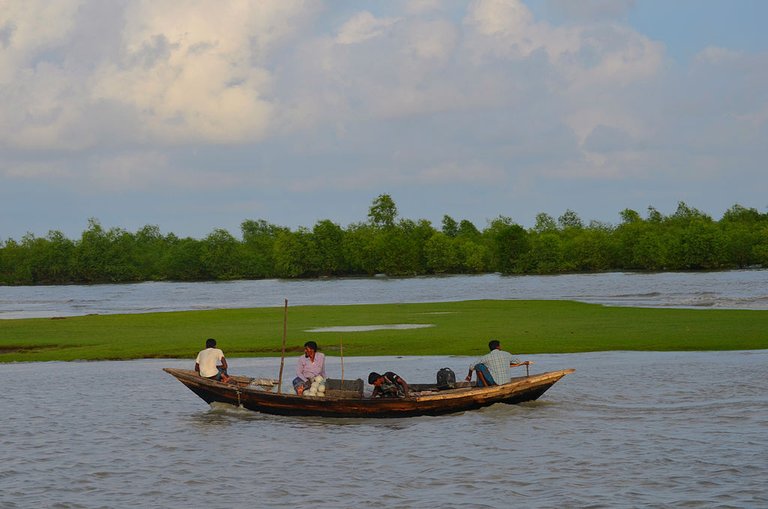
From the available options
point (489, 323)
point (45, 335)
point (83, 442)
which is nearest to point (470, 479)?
point (83, 442)

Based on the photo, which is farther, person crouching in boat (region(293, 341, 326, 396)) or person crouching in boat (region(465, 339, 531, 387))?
person crouching in boat (region(293, 341, 326, 396))

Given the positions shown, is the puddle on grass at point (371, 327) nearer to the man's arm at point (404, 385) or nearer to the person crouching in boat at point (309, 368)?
the person crouching in boat at point (309, 368)

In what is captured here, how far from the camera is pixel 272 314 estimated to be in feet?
208

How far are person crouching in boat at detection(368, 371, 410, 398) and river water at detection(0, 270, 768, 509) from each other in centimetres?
68

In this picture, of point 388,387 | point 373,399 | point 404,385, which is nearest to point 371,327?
point 404,385

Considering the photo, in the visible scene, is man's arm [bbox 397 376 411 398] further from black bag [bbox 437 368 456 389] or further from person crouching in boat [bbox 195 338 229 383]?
person crouching in boat [bbox 195 338 229 383]

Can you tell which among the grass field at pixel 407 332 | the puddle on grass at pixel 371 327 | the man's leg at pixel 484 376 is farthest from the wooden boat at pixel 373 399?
the puddle on grass at pixel 371 327

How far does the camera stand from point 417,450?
20.3 metres

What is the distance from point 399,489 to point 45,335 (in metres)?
38.0

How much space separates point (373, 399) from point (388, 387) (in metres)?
0.51

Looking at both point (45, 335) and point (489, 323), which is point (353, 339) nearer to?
point (489, 323)

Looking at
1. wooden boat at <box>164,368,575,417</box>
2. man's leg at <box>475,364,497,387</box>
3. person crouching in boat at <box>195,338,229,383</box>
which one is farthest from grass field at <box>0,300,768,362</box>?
man's leg at <box>475,364,497,387</box>

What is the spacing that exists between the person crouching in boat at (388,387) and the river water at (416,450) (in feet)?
Result: 2.24

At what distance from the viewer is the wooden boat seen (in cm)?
2373
